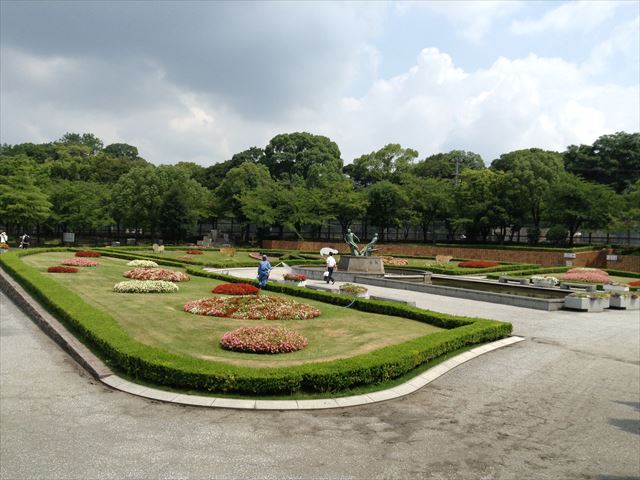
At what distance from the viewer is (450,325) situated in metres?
14.9

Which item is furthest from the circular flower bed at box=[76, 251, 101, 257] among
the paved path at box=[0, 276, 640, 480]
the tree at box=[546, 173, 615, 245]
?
the tree at box=[546, 173, 615, 245]

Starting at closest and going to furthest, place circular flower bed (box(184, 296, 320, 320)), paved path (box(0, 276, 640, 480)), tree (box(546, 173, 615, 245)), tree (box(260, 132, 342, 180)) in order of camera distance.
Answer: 1. paved path (box(0, 276, 640, 480))
2. circular flower bed (box(184, 296, 320, 320))
3. tree (box(546, 173, 615, 245))
4. tree (box(260, 132, 342, 180))

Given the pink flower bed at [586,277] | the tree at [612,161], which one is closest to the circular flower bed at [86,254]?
the pink flower bed at [586,277]

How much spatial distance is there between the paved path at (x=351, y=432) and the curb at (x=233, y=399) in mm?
196

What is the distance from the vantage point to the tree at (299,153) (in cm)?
8175

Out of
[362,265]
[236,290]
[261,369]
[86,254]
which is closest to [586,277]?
[362,265]

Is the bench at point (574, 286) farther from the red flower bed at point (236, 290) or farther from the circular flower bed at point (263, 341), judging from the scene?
the circular flower bed at point (263, 341)

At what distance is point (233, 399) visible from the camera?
29.2ft

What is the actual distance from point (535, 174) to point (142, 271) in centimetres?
4116

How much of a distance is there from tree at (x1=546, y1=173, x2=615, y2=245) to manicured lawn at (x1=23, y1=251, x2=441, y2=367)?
34578mm

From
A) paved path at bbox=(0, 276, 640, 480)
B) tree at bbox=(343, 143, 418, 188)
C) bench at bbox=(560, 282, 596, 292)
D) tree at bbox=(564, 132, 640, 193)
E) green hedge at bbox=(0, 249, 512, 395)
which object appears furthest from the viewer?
tree at bbox=(343, 143, 418, 188)

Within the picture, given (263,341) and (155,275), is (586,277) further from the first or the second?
(263,341)

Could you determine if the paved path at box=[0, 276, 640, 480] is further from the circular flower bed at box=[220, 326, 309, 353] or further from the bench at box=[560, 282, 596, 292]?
the bench at box=[560, 282, 596, 292]

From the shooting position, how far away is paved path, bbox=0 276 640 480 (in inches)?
257
